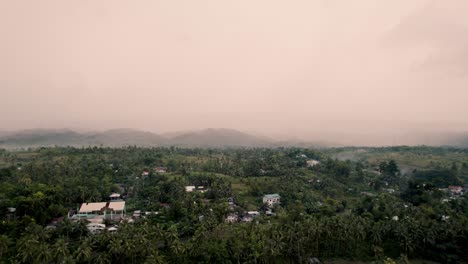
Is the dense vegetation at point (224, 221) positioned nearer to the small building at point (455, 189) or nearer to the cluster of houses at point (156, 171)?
the cluster of houses at point (156, 171)

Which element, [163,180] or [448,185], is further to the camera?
[448,185]

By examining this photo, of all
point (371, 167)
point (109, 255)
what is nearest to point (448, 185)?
point (371, 167)

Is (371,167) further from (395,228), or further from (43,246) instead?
(43,246)

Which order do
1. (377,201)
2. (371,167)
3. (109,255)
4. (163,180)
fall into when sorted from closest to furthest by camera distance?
1. (109,255)
2. (377,201)
3. (163,180)
4. (371,167)

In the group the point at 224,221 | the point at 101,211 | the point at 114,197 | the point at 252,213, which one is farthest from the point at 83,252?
the point at 252,213

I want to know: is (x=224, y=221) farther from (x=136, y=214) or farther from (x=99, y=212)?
(x=99, y=212)
